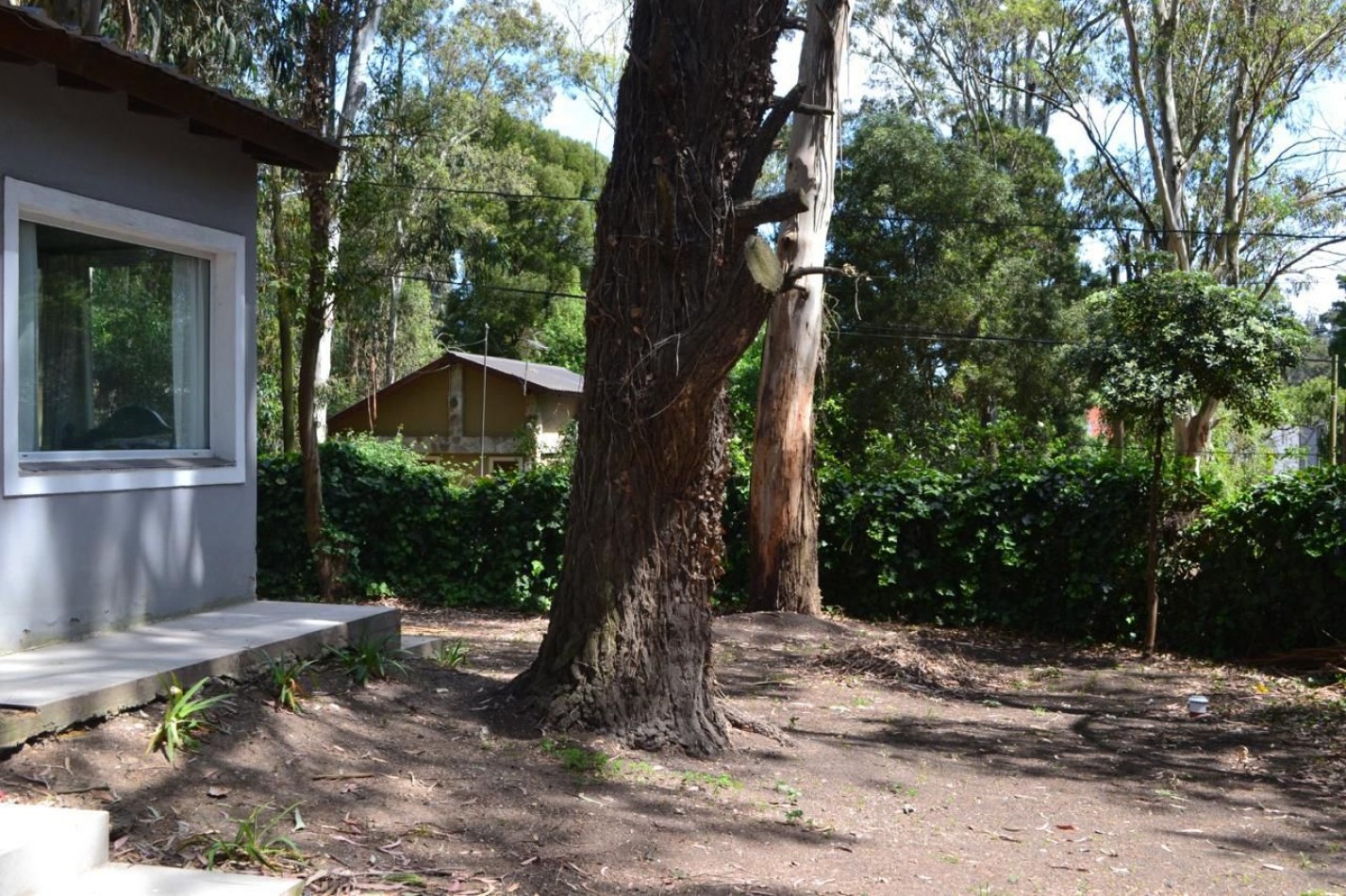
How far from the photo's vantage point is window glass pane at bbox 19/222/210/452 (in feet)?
20.7

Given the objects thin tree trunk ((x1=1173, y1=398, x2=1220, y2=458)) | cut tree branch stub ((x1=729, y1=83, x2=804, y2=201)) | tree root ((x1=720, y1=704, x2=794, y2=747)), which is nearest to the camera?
cut tree branch stub ((x1=729, y1=83, x2=804, y2=201))

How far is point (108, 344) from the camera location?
689 cm

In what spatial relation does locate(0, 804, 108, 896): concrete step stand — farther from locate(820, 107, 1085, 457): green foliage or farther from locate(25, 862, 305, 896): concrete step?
locate(820, 107, 1085, 457): green foliage

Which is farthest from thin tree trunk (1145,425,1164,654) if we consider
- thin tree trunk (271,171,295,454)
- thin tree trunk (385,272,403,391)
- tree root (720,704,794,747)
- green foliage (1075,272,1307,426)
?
thin tree trunk (385,272,403,391)

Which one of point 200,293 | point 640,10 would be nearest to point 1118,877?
point 640,10

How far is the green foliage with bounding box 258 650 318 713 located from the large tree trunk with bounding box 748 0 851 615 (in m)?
7.36

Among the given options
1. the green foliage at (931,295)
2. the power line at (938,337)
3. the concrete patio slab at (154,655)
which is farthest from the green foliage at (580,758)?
the power line at (938,337)

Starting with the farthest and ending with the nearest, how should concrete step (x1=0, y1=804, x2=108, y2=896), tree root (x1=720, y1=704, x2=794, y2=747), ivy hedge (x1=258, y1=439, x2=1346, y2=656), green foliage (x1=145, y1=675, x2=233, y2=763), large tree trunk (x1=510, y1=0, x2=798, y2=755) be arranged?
ivy hedge (x1=258, y1=439, x2=1346, y2=656) < tree root (x1=720, y1=704, x2=794, y2=747) < large tree trunk (x1=510, y1=0, x2=798, y2=755) < green foliage (x1=145, y1=675, x2=233, y2=763) < concrete step (x1=0, y1=804, x2=108, y2=896)

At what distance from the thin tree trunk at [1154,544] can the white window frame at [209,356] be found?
27.2 feet

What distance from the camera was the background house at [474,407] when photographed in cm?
2828

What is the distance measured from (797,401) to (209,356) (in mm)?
6957

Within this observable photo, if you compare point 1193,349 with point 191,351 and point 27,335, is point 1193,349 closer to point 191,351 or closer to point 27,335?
point 191,351

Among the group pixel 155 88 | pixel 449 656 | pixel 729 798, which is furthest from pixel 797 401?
pixel 155 88

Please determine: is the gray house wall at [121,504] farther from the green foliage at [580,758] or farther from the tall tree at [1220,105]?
the tall tree at [1220,105]
